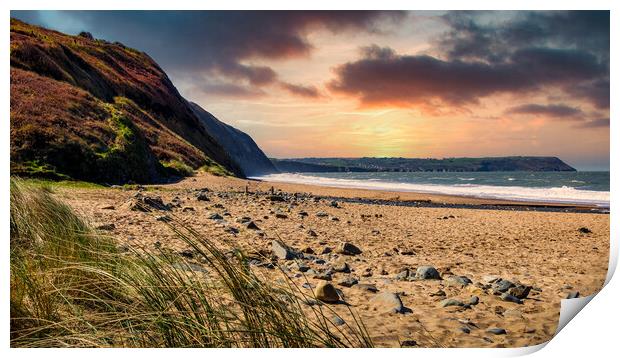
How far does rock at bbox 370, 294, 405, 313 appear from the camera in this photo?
3653 mm

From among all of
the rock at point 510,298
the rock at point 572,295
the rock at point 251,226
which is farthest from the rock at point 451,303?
the rock at point 251,226

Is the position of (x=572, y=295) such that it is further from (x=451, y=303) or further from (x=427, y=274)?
(x=451, y=303)

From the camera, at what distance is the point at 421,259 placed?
6.00 m

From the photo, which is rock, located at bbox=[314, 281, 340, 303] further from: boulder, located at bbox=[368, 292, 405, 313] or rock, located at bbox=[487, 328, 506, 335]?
rock, located at bbox=[487, 328, 506, 335]

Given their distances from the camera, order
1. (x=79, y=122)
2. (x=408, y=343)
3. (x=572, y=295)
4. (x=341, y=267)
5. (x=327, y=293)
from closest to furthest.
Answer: (x=408, y=343)
(x=327, y=293)
(x=572, y=295)
(x=341, y=267)
(x=79, y=122)

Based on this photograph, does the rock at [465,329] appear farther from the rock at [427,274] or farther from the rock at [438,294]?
the rock at [427,274]

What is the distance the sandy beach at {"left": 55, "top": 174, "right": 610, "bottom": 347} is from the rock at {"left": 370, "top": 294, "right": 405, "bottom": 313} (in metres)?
0.03

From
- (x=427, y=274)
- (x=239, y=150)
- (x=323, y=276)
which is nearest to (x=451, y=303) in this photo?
(x=427, y=274)

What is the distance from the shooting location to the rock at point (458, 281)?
4.54m

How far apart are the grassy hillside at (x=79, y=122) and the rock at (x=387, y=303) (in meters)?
9.84

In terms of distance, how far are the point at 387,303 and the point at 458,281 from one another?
49.0 inches

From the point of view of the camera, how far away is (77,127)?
13930 millimetres

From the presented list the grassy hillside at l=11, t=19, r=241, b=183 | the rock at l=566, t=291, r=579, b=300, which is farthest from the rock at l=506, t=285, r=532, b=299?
the grassy hillside at l=11, t=19, r=241, b=183
